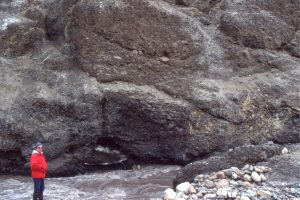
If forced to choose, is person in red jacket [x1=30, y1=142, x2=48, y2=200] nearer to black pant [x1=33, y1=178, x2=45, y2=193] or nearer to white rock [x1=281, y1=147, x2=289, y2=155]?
black pant [x1=33, y1=178, x2=45, y2=193]

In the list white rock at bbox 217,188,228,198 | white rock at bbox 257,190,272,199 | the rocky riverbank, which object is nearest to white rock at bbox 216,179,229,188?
the rocky riverbank

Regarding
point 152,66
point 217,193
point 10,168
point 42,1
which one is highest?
point 42,1

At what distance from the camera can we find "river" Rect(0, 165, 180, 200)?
1057 centimetres

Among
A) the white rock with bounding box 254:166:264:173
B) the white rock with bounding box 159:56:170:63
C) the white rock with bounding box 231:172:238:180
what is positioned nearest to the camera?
the white rock with bounding box 231:172:238:180

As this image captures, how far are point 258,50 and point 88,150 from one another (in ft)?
17.9

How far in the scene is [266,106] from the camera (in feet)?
43.8

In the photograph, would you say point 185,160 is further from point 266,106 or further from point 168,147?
point 266,106

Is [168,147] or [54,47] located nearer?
[168,147]

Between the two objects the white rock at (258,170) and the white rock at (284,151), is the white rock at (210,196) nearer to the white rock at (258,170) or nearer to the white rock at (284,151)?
the white rock at (258,170)

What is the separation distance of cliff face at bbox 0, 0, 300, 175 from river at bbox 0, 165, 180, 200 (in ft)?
1.67

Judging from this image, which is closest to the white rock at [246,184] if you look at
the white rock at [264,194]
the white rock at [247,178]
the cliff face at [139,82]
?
the white rock at [247,178]

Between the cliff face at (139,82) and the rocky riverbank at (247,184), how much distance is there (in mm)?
3028

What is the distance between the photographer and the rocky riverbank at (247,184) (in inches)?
344

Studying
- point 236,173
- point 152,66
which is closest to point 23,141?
point 152,66
